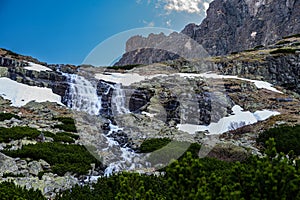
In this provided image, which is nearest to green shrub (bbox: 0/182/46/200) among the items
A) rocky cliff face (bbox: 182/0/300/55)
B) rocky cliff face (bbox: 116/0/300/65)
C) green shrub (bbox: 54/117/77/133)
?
green shrub (bbox: 54/117/77/133)

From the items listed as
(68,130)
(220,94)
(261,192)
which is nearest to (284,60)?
(220,94)

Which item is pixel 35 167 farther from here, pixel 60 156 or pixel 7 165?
pixel 60 156

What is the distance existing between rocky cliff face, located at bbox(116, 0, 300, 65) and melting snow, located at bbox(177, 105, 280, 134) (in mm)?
74515

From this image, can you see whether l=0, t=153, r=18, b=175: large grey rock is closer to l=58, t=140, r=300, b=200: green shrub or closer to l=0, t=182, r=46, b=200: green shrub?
l=0, t=182, r=46, b=200: green shrub

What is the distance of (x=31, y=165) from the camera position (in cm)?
1138

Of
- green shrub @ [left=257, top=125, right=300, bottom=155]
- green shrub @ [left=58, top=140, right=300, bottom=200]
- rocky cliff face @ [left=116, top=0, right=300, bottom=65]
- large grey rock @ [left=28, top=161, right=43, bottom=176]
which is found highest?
rocky cliff face @ [left=116, top=0, right=300, bottom=65]

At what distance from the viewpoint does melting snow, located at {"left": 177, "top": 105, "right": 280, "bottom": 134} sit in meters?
22.0

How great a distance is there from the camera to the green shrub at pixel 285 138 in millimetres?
14711

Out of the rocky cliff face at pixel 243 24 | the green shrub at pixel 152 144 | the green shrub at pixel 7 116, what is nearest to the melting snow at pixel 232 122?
the green shrub at pixel 152 144

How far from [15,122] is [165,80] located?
17082 millimetres

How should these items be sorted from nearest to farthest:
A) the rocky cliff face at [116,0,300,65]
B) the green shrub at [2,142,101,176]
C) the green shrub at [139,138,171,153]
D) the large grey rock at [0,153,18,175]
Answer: the large grey rock at [0,153,18,175] < the green shrub at [2,142,101,176] < the green shrub at [139,138,171,153] < the rocky cliff face at [116,0,300,65]

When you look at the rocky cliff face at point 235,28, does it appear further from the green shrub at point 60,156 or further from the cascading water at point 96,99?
the green shrub at point 60,156

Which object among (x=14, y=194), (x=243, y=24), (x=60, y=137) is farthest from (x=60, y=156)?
(x=243, y=24)

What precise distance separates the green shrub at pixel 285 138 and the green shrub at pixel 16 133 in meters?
12.1
